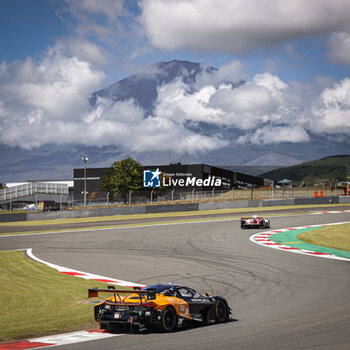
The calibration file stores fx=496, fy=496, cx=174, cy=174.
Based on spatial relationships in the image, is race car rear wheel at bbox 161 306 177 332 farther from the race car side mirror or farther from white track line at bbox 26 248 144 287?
white track line at bbox 26 248 144 287

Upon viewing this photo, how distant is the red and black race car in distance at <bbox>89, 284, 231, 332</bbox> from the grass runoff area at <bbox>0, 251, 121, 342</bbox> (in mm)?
1069

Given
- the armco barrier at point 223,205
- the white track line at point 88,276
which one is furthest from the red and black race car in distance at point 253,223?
the armco barrier at point 223,205

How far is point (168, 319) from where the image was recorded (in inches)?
338

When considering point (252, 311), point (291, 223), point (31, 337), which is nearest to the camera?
point (31, 337)

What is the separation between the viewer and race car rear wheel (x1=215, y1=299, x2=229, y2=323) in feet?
31.0

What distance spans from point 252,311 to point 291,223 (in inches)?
1066

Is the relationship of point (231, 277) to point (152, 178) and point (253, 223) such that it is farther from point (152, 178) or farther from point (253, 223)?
point (152, 178)

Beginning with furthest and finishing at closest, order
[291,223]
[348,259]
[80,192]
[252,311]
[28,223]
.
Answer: [80,192], [28,223], [291,223], [348,259], [252,311]

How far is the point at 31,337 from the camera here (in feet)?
28.2

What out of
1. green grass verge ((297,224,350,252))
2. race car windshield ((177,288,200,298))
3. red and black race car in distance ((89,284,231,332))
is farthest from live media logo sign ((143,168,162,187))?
red and black race car in distance ((89,284,231,332))

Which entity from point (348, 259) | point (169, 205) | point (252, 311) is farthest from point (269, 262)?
point (169, 205)

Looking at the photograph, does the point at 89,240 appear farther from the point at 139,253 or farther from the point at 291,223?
the point at 291,223

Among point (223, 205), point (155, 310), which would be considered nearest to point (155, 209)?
point (223, 205)

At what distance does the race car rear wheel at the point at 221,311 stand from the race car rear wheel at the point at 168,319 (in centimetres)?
105
